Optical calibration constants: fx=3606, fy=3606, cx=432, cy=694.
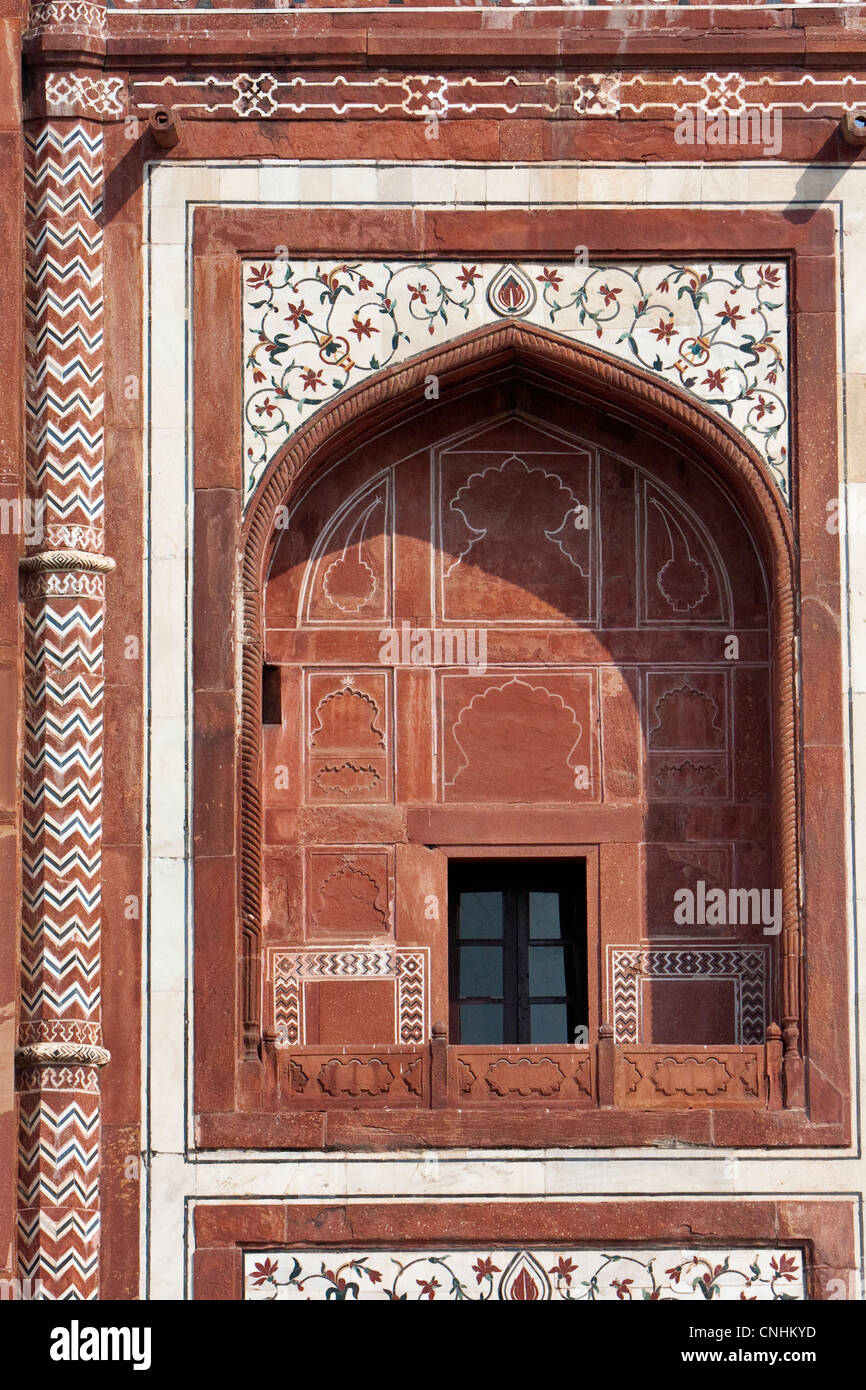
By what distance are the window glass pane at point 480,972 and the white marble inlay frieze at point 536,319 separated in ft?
7.88

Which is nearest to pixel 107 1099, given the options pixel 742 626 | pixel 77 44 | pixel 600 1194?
pixel 600 1194

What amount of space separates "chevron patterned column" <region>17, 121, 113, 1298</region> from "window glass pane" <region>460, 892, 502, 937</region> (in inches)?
68.0

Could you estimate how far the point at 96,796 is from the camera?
595 inches

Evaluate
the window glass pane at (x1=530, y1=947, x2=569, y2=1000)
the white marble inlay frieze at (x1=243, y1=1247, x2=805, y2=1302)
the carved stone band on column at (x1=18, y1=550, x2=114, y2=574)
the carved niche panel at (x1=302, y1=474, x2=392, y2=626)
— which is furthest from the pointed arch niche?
the white marble inlay frieze at (x1=243, y1=1247, x2=805, y2=1302)

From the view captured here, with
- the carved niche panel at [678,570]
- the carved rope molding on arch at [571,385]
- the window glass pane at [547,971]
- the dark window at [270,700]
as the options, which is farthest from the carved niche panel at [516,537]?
the window glass pane at [547,971]

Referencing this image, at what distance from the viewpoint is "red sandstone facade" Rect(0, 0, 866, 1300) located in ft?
48.8

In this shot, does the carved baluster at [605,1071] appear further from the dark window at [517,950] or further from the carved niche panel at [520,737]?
the carved niche panel at [520,737]

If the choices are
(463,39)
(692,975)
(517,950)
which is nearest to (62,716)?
(517,950)

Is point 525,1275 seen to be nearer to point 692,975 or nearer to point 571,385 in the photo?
point 692,975

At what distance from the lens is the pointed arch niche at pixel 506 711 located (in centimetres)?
1528

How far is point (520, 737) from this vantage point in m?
15.8

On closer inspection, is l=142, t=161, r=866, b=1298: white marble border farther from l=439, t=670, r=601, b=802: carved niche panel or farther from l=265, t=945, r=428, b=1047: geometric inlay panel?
l=439, t=670, r=601, b=802: carved niche panel

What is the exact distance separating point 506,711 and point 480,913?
35.2 inches

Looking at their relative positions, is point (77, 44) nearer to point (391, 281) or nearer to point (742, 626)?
point (391, 281)
